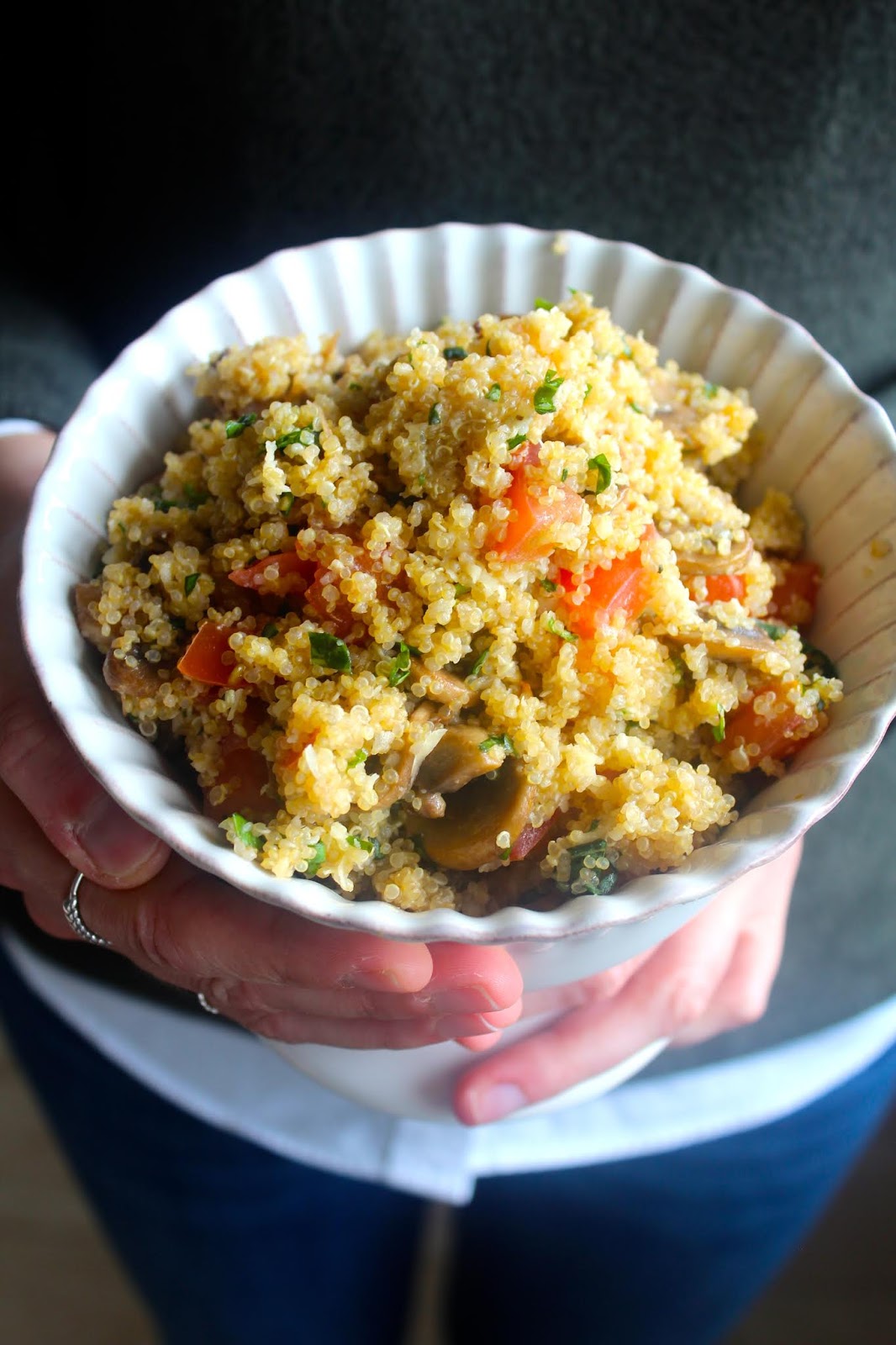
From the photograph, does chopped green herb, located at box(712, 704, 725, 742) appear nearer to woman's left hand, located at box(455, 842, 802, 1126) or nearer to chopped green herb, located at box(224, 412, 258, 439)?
woman's left hand, located at box(455, 842, 802, 1126)

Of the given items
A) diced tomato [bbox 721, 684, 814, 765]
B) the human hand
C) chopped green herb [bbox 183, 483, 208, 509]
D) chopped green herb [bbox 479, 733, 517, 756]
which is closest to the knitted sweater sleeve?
the human hand

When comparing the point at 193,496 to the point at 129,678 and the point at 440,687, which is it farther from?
the point at 440,687

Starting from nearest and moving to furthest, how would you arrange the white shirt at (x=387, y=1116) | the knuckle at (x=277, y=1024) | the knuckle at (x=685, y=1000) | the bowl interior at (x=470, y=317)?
1. the bowl interior at (x=470, y=317)
2. the knuckle at (x=277, y=1024)
3. the knuckle at (x=685, y=1000)
4. the white shirt at (x=387, y=1116)

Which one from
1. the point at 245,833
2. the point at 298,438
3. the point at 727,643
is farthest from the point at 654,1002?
the point at 298,438

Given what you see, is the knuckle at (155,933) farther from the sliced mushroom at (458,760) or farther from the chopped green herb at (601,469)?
the chopped green herb at (601,469)

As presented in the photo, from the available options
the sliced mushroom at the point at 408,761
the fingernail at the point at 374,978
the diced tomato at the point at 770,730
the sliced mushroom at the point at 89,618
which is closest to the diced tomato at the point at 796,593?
the diced tomato at the point at 770,730

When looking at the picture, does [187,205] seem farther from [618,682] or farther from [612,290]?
[618,682]

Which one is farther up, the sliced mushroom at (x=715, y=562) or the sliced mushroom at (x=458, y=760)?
the sliced mushroom at (x=715, y=562)
